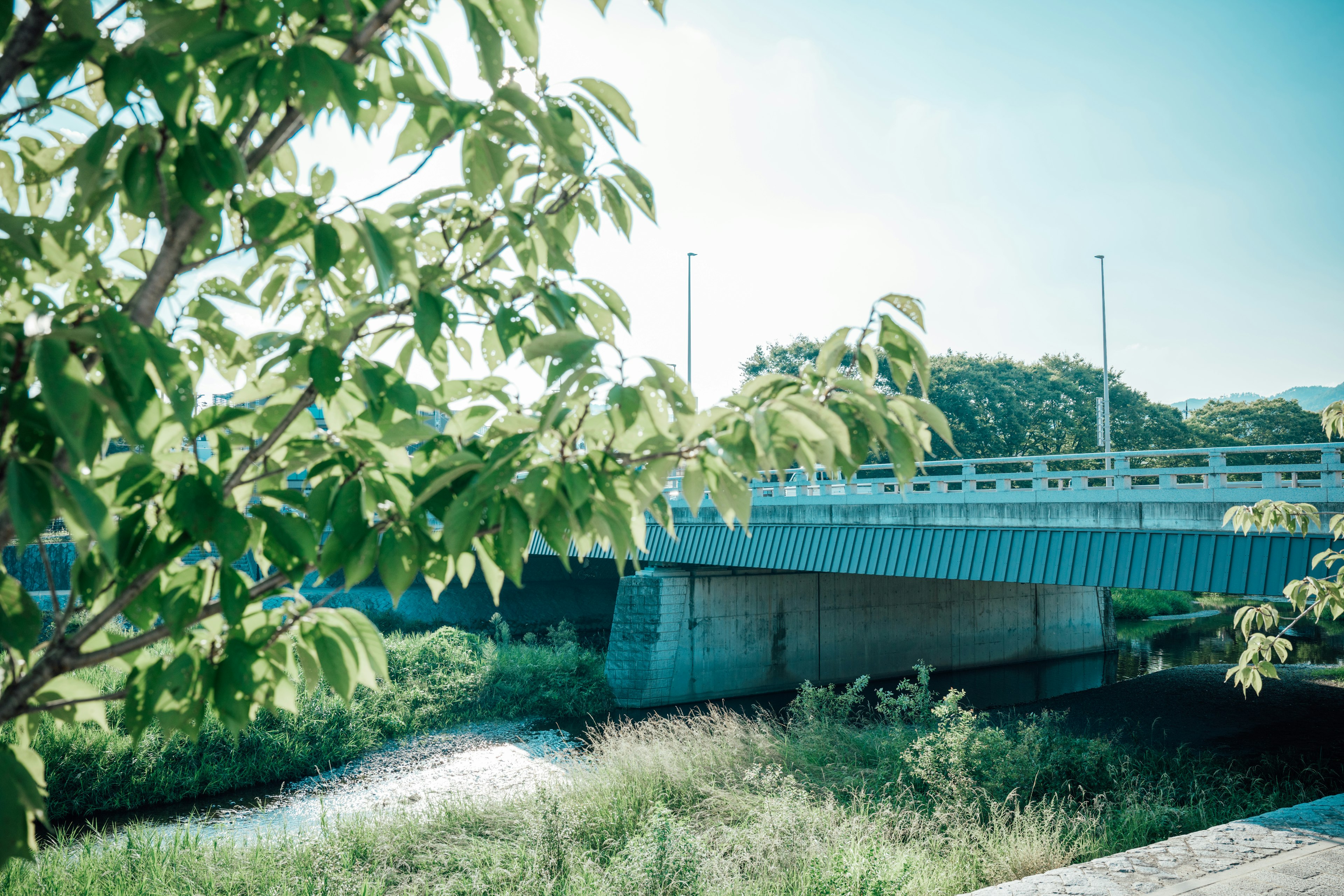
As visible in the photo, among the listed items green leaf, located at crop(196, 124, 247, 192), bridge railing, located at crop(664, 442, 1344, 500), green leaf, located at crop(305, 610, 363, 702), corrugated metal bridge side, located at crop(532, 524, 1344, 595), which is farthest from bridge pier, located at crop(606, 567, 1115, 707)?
green leaf, located at crop(196, 124, 247, 192)

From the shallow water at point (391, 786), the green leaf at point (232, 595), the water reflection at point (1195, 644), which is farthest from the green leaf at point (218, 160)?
the water reflection at point (1195, 644)

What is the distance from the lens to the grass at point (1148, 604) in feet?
140

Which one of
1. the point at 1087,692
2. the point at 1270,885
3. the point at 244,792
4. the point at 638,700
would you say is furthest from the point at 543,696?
the point at 1270,885

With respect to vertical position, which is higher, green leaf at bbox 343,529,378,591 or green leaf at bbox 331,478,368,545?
green leaf at bbox 331,478,368,545

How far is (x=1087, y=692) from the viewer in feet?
88.6

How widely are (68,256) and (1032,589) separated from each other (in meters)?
36.1

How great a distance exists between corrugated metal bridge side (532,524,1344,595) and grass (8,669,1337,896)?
131 inches

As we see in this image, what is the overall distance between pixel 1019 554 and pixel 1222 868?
12.0m

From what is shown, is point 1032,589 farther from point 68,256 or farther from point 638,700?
point 68,256

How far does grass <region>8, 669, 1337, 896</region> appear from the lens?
8.91 m

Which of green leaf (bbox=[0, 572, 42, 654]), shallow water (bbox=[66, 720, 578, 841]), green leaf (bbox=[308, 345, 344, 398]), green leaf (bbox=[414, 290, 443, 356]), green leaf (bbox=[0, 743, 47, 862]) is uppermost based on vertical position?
green leaf (bbox=[414, 290, 443, 356])

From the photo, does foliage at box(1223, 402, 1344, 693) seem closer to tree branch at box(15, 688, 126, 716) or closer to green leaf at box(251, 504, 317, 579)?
green leaf at box(251, 504, 317, 579)

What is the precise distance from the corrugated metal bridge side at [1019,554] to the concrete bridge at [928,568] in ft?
0.12

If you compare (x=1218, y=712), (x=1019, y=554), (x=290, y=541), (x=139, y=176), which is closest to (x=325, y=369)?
(x=290, y=541)
